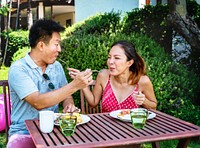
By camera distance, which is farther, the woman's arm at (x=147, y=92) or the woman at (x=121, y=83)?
the woman at (x=121, y=83)

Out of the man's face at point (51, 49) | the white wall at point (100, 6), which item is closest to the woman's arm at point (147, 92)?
the man's face at point (51, 49)

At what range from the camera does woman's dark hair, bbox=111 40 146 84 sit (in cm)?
362

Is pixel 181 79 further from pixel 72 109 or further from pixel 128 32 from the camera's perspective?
pixel 72 109

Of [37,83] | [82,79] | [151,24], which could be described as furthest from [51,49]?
[151,24]

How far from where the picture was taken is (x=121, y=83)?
12.1 ft

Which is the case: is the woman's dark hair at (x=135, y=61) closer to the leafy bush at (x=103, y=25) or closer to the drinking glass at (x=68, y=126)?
the drinking glass at (x=68, y=126)

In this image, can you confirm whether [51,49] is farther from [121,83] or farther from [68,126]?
[68,126]

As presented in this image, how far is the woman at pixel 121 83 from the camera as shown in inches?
140

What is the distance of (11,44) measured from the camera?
1312cm

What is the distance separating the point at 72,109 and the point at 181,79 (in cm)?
268

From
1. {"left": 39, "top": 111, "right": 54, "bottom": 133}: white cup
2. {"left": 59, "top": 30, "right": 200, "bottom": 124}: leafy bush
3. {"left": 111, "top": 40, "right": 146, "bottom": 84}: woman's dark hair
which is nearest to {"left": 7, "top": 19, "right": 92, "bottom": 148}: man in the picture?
{"left": 39, "top": 111, "right": 54, "bottom": 133}: white cup

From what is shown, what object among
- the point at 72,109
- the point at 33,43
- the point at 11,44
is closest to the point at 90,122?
the point at 72,109

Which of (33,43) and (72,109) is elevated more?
(33,43)

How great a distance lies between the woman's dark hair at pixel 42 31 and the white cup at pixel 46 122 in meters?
0.81
